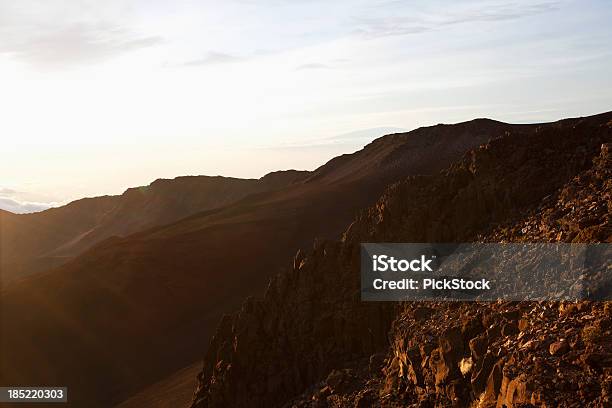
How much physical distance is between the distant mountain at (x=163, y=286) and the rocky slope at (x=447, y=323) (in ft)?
86.1

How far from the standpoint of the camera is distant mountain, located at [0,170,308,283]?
439 feet

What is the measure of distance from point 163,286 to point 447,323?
49595mm

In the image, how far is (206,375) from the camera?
31172mm

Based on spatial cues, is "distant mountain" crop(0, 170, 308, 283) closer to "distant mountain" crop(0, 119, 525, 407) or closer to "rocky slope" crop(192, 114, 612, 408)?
"distant mountain" crop(0, 119, 525, 407)

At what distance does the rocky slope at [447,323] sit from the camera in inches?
626

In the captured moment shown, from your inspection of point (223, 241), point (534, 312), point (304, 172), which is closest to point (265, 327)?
point (534, 312)

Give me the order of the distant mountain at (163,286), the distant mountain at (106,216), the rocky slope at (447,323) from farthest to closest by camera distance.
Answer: the distant mountain at (106,216)
the distant mountain at (163,286)
the rocky slope at (447,323)

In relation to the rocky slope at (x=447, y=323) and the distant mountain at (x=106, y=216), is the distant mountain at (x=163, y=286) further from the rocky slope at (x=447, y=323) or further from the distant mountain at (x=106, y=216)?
the distant mountain at (x=106, y=216)

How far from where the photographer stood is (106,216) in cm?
16025

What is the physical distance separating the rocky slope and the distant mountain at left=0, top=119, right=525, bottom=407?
86.1 feet

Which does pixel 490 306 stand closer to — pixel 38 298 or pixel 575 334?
pixel 575 334

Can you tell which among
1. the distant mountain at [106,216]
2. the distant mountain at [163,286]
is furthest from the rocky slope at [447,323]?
the distant mountain at [106,216]

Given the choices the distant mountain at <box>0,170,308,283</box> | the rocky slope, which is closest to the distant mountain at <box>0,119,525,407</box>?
the rocky slope

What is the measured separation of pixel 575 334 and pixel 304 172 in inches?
4438
